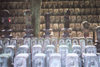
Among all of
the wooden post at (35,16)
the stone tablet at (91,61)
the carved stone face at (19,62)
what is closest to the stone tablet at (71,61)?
the stone tablet at (91,61)

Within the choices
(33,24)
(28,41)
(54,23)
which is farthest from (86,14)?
(28,41)

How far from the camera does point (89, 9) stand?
617 cm

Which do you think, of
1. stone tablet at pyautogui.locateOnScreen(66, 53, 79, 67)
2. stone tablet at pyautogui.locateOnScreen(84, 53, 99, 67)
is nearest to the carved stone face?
stone tablet at pyautogui.locateOnScreen(66, 53, 79, 67)

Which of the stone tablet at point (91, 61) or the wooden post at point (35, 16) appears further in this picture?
the wooden post at point (35, 16)

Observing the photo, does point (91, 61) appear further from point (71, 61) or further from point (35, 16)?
point (35, 16)

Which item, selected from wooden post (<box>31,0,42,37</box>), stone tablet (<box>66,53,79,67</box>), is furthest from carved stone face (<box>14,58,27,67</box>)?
wooden post (<box>31,0,42,37</box>)

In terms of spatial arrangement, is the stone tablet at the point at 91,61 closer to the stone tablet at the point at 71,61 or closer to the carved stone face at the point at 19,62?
the stone tablet at the point at 71,61

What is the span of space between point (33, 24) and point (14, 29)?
2.29m

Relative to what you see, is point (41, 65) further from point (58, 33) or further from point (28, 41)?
point (58, 33)

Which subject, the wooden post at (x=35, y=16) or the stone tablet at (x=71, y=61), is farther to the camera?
the wooden post at (x=35, y=16)

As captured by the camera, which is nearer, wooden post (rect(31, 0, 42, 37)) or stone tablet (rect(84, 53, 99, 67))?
stone tablet (rect(84, 53, 99, 67))

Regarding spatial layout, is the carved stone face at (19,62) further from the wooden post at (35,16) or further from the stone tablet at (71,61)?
the wooden post at (35,16)

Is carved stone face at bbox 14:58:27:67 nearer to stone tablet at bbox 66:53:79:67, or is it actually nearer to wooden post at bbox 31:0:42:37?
stone tablet at bbox 66:53:79:67

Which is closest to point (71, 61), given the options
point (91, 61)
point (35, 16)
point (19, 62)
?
point (91, 61)
